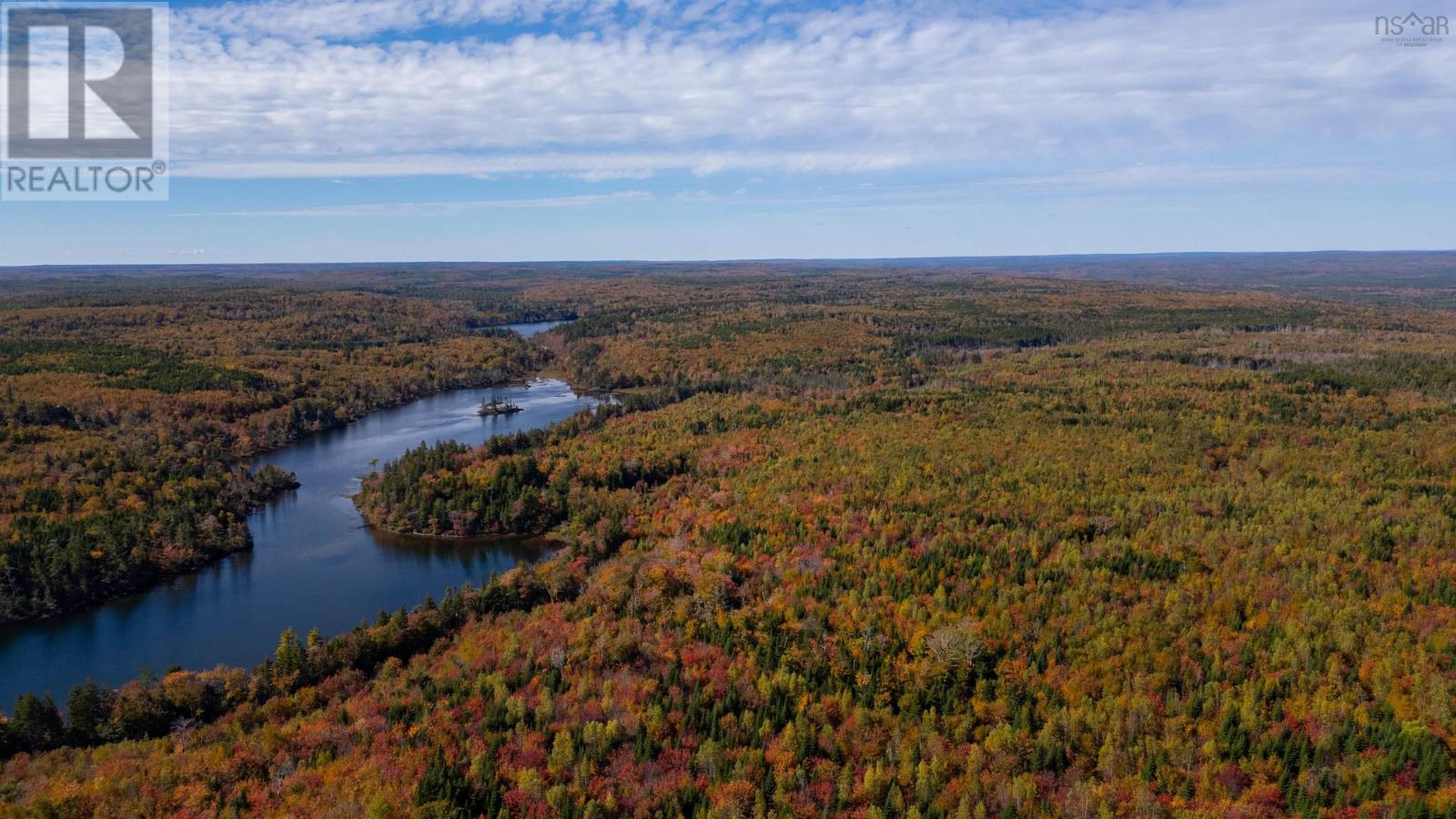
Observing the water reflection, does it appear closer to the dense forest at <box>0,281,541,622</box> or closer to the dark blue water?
the dark blue water

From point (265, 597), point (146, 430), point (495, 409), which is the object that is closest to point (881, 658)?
point (265, 597)

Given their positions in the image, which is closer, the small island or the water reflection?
the water reflection

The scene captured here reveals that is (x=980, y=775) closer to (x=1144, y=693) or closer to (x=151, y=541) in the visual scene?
(x=1144, y=693)

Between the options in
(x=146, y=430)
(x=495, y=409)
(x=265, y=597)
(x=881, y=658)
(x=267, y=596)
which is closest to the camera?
(x=881, y=658)

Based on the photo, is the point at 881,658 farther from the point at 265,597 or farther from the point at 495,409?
the point at 495,409

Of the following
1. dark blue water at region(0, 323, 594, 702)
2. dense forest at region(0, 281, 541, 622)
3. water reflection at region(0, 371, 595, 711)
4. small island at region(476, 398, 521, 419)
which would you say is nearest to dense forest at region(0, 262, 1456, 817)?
water reflection at region(0, 371, 595, 711)

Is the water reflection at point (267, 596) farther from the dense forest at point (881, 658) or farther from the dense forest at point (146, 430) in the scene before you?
the dense forest at point (881, 658)

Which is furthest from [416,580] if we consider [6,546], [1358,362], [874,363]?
[1358,362]
